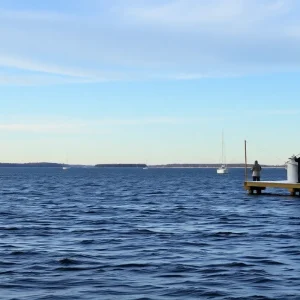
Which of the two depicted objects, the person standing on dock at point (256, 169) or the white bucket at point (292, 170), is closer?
the white bucket at point (292, 170)

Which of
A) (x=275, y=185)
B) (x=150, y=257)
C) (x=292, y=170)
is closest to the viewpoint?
(x=150, y=257)

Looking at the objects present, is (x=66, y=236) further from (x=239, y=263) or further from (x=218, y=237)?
(x=239, y=263)

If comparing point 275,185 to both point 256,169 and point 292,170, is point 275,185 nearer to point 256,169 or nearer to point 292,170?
point 292,170

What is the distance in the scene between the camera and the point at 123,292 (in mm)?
16500

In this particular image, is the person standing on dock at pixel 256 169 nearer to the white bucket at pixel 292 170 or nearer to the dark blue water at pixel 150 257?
the white bucket at pixel 292 170

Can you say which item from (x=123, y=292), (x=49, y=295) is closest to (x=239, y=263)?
(x=123, y=292)

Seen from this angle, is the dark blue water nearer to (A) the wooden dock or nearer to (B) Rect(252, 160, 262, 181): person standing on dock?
(A) the wooden dock

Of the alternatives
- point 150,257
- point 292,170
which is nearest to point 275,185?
point 292,170

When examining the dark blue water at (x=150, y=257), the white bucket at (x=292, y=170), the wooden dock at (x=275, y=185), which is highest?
the white bucket at (x=292, y=170)

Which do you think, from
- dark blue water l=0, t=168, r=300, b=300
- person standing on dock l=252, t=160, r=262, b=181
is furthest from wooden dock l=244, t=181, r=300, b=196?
dark blue water l=0, t=168, r=300, b=300

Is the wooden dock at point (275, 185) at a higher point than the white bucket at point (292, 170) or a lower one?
lower

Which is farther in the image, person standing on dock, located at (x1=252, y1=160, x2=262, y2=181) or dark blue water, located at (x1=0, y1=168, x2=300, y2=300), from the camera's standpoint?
person standing on dock, located at (x1=252, y1=160, x2=262, y2=181)

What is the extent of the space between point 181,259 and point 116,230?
9038 mm

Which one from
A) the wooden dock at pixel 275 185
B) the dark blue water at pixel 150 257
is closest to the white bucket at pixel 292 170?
the wooden dock at pixel 275 185
